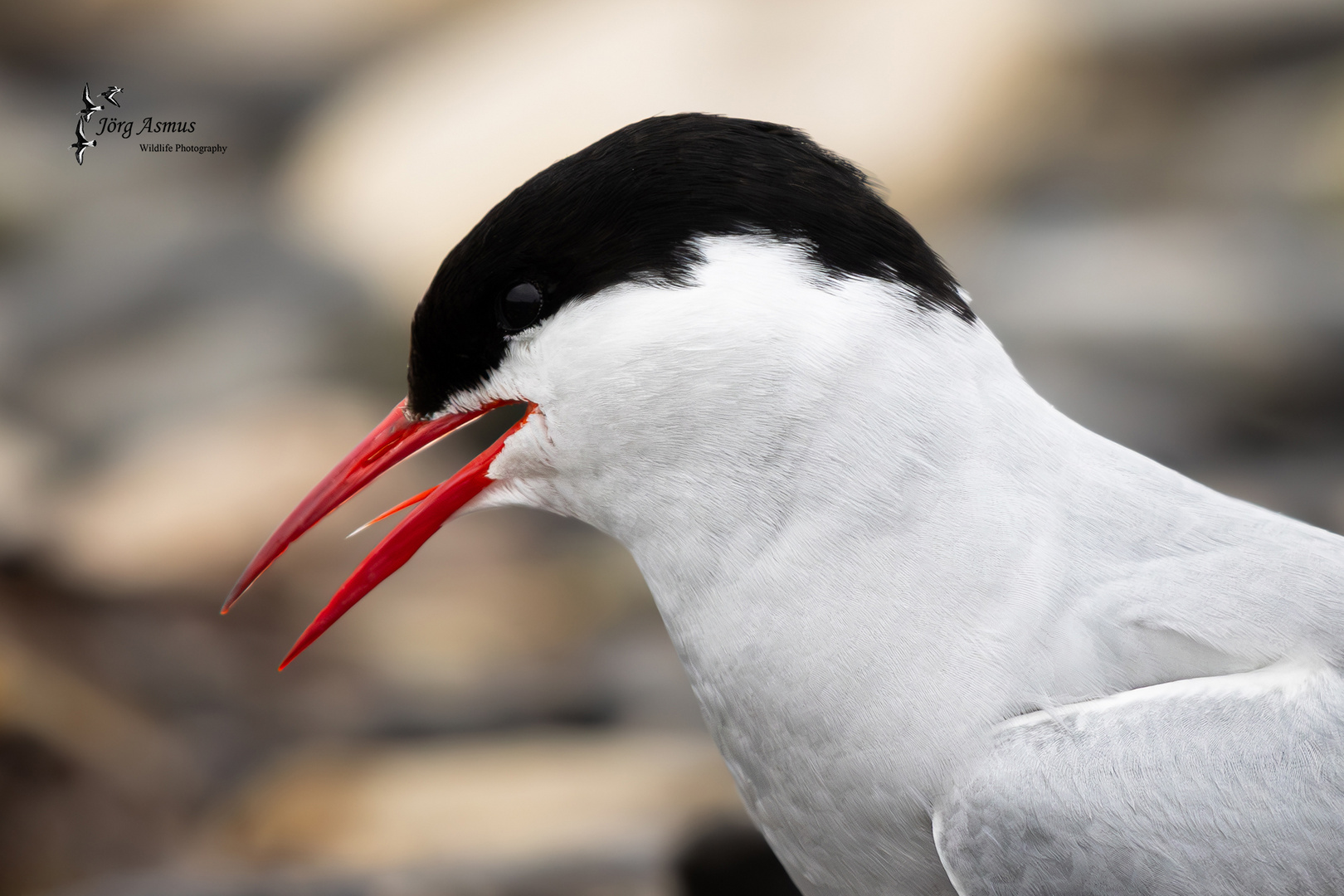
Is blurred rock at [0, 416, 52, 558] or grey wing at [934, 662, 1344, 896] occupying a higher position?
grey wing at [934, 662, 1344, 896]

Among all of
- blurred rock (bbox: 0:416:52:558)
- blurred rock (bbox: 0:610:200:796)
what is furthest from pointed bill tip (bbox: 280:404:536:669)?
blurred rock (bbox: 0:416:52:558)

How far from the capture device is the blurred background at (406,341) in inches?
157

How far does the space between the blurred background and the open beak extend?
1520 millimetres

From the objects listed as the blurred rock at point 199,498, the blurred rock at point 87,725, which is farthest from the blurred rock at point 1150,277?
the blurred rock at point 87,725

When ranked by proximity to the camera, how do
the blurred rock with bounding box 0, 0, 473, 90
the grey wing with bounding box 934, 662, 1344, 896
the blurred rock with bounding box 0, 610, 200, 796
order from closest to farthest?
1. the grey wing with bounding box 934, 662, 1344, 896
2. the blurred rock with bounding box 0, 610, 200, 796
3. the blurred rock with bounding box 0, 0, 473, 90

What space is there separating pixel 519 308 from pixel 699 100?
15.5 feet

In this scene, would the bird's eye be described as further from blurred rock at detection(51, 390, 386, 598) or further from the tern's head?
blurred rock at detection(51, 390, 386, 598)

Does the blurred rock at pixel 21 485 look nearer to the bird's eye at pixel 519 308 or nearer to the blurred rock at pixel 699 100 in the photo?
the blurred rock at pixel 699 100

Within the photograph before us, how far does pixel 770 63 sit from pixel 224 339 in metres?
3.32

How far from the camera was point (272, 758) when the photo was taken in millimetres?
4422

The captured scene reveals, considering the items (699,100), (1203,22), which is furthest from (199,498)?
(1203,22)

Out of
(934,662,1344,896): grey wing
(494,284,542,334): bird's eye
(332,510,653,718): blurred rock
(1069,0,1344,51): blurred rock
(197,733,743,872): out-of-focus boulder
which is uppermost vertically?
(1069,0,1344,51): blurred rock

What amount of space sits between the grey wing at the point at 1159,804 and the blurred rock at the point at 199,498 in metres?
3.82

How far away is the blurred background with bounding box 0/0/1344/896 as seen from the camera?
3.98m
